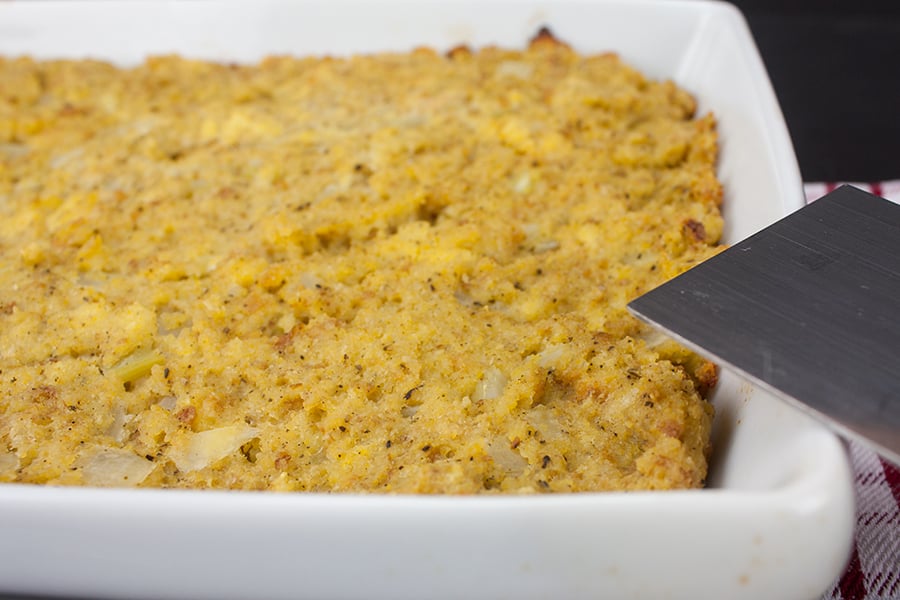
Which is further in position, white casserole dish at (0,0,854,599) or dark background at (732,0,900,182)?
dark background at (732,0,900,182)

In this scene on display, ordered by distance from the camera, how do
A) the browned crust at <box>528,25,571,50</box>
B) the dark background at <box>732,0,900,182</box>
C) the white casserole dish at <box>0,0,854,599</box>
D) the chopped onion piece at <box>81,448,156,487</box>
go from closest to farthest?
the white casserole dish at <box>0,0,854,599</box>
the chopped onion piece at <box>81,448,156,487</box>
the browned crust at <box>528,25,571,50</box>
the dark background at <box>732,0,900,182</box>

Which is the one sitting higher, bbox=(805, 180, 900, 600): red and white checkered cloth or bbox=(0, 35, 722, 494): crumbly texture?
bbox=(0, 35, 722, 494): crumbly texture

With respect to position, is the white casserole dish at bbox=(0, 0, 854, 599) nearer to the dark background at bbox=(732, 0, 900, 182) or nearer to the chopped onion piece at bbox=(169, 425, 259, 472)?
the chopped onion piece at bbox=(169, 425, 259, 472)

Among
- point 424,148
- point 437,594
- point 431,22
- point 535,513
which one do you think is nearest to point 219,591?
point 437,594

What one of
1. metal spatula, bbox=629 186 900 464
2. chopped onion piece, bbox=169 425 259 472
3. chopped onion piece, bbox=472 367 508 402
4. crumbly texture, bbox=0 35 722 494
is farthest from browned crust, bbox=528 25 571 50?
chopped onion piece, bbox=169 425 259 472

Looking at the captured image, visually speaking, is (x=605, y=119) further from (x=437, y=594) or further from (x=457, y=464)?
(x=437, y=594)

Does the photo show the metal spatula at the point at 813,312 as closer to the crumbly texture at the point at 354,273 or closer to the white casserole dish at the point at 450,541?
the white casserole dish at the point at 450,541

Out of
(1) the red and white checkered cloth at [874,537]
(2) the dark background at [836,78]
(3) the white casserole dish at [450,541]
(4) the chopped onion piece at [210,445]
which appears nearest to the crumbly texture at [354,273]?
(4) the chopped onion piece at [210,445]

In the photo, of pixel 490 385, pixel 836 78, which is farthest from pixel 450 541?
pixel 836 78
